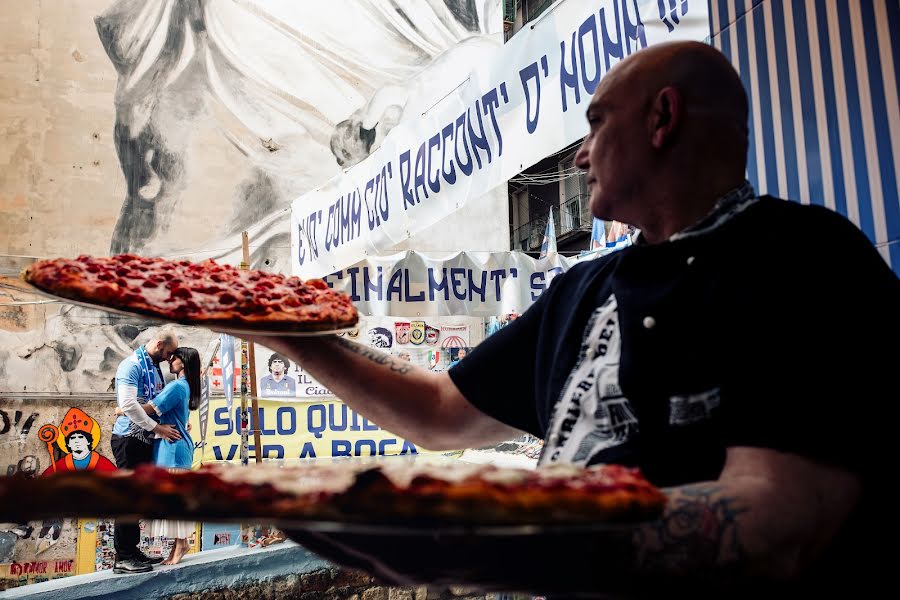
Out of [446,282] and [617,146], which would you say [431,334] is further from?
[617,146]

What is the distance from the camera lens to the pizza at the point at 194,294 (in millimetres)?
1595

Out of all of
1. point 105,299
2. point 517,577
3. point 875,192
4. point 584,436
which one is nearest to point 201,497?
point 517,577

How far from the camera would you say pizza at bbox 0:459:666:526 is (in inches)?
30.3

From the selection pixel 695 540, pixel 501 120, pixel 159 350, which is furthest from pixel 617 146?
pixel 159 350

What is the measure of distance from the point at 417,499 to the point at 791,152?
1.86 metres

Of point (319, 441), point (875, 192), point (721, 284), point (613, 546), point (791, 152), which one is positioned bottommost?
point (319, 441)

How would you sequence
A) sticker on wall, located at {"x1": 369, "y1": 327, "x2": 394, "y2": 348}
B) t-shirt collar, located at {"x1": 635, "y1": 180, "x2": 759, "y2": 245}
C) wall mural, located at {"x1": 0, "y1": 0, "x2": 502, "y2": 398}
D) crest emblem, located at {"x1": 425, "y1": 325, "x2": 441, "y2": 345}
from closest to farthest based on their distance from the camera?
t-shirt collar, located at {"x1": 635, "y1": 180, "x2": 759, "y2": 245} → wall mural, located at {"x1": 0, "y1": 0, "x2": 502, "y2": 398} → sticker on wall, located at {"x1": 369, "y1": 327, "x2": 394, "y2": 348} → crest emblem, located at {"x1": 425, "y1": 325, "x2": 441, "y2": 345}

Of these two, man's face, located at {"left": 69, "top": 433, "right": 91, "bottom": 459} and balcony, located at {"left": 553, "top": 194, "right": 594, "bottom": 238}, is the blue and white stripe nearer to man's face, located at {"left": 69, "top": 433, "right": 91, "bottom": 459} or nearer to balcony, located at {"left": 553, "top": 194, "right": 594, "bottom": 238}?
man's face, located at {"left": 69, "top": 433, "right": 91, "bottom": 459}

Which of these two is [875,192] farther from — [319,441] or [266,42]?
[266,42]

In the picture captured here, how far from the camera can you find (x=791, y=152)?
2.13m

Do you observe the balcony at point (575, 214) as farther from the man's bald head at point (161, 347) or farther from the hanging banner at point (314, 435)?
the man's bald head at point (161, 347)

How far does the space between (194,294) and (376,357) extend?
0.46 m

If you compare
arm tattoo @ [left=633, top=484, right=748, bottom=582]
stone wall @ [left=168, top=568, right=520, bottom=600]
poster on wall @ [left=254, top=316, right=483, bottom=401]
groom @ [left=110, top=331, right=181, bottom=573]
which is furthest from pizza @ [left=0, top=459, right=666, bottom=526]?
poster on wall @ [left=254, top=316, right=483, bottom=401]

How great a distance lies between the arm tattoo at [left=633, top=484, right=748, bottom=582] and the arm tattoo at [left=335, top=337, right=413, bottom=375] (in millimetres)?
913
